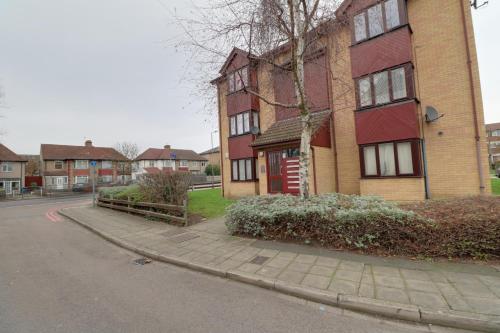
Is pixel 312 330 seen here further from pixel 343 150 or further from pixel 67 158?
pixel 67 158

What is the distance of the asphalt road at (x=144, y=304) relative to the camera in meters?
2.88

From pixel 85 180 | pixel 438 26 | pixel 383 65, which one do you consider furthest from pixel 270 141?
pixel 85 180

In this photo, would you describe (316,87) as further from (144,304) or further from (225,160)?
(144,304)

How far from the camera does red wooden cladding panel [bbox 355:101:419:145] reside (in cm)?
869

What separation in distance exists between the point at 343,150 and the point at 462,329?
30.0ft

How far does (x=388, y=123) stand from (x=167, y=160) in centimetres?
5227

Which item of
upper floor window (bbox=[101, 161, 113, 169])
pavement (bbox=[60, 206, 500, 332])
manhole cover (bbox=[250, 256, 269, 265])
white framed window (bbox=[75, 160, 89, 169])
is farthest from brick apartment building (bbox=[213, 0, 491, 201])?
upper floor window (bbox=[101, 161, 113, 169])

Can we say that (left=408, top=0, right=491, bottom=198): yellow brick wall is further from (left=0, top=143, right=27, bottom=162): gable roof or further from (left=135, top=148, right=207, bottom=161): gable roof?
(left=0, top=143, right=27, bottom=162): gable roof

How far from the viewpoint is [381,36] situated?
942 centimetres

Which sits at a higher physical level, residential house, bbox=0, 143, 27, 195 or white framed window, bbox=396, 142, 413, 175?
residential house, bbox=0, 143, 27, 195

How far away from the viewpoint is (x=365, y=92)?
967cm

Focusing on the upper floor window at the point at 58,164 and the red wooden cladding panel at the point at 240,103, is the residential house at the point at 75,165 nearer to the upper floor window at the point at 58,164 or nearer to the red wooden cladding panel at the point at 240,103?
the upper floor window at the point at 58,164

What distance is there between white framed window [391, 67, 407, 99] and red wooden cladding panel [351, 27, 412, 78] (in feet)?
1.00

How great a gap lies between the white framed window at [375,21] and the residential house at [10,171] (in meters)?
53.2
